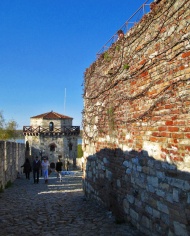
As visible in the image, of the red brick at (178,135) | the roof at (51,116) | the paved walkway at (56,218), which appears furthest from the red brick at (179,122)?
the roof at (51,116)

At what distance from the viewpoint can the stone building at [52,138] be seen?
37.4 metres

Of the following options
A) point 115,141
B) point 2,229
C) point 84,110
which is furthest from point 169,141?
point 84,110

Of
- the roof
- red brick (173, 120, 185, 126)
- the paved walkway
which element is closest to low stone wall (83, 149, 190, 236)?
the paved walkway

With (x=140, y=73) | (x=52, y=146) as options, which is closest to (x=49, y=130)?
(x=52, y=146)

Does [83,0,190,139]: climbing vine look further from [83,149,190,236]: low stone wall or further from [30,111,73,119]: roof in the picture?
[30,111,73,119]: roof

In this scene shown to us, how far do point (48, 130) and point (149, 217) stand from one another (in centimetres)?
3394

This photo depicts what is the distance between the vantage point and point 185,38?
420 cm

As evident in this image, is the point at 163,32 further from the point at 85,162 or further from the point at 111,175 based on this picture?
the point at 85,162

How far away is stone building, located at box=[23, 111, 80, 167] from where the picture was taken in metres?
37.4

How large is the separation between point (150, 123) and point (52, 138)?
33.4m

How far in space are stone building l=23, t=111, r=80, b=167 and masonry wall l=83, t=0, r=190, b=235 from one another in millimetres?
30072

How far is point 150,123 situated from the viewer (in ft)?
17.0

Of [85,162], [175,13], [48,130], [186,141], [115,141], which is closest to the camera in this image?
[186,141]

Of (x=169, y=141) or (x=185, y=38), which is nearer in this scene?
(x=185, y=38)
